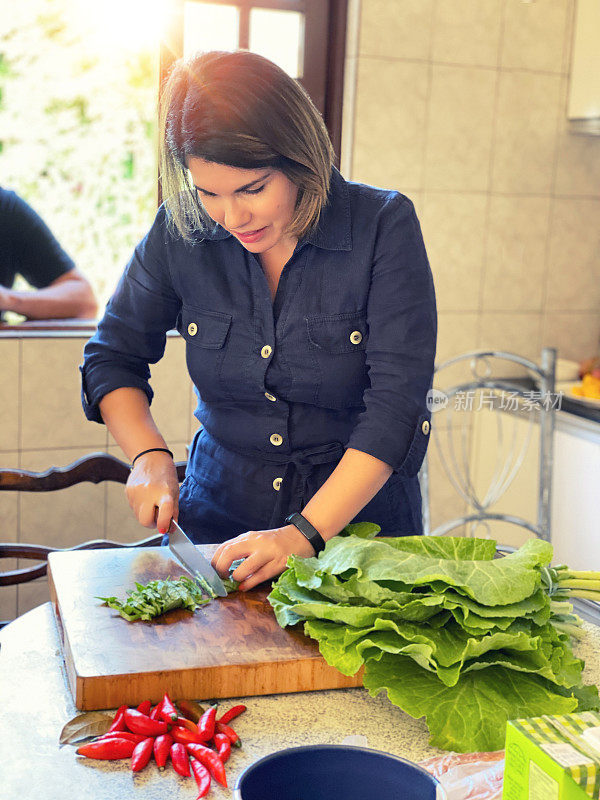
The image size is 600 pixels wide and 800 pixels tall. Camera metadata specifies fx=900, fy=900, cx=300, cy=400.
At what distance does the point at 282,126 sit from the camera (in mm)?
1097

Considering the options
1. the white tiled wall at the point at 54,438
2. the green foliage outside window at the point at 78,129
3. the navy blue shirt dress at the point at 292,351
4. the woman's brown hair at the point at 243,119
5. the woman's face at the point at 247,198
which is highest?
the green foliage outside window at the point at 78,129

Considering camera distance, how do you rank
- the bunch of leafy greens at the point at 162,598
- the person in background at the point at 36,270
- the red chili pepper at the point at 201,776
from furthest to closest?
the person in background at the point at 36,270 → the bunch of leafy greens at the point at 162,598 → the red chili pepper at the point at 201,776

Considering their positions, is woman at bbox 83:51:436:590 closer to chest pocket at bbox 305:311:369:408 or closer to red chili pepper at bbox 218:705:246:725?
chest pocket at bbox 305:311:369:408

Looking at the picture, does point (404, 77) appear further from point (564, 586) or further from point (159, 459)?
point (564, 586)

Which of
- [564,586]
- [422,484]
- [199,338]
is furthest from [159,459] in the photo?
[422,484]

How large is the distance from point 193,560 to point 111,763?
1.15 feet

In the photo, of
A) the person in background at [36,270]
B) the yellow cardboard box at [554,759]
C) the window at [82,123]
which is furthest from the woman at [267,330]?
the window at [82,123]

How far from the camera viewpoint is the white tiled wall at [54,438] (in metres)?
2.23

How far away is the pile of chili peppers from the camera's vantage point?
0.76 m

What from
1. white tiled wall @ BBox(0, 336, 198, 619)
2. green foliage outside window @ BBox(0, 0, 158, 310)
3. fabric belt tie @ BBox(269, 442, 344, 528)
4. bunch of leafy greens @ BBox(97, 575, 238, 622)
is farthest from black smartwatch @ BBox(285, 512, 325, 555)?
green foliage outside window @ BBox(0, 0, 158, 310)

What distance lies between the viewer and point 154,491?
1.21 m

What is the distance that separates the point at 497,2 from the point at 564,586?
200cm

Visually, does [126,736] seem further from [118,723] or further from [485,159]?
[485,159]

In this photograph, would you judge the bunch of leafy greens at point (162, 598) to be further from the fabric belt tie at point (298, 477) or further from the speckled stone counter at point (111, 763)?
the fabric belt tie at point (298, 477)
